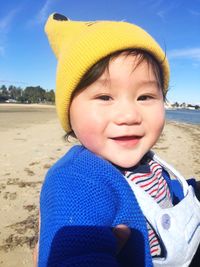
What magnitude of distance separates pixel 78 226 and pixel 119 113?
2.31 ft

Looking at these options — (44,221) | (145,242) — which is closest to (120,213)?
(145,242)

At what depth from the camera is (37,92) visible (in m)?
139

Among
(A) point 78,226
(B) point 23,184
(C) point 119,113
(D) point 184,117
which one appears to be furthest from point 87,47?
(D) point 184,117

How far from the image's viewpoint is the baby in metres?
1.35

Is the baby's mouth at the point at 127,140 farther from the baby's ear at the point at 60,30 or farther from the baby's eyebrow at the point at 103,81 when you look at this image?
the baby's ear at the point at 60,30

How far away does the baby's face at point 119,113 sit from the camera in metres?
1.80

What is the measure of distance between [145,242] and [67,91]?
97 centimetres

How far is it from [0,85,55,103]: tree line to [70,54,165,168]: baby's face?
129244 millimetres

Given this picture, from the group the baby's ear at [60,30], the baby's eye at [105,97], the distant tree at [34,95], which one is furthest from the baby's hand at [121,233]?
the distant tree at [34,95]

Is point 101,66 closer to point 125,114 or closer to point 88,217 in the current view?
point 125,114

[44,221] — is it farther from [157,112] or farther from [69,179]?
[157,112]

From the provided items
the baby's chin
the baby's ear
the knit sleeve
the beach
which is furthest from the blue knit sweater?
the beach

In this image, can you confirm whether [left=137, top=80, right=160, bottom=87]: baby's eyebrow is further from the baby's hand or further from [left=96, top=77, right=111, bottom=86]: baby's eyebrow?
the baby's hand

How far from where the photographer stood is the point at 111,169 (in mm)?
1646
